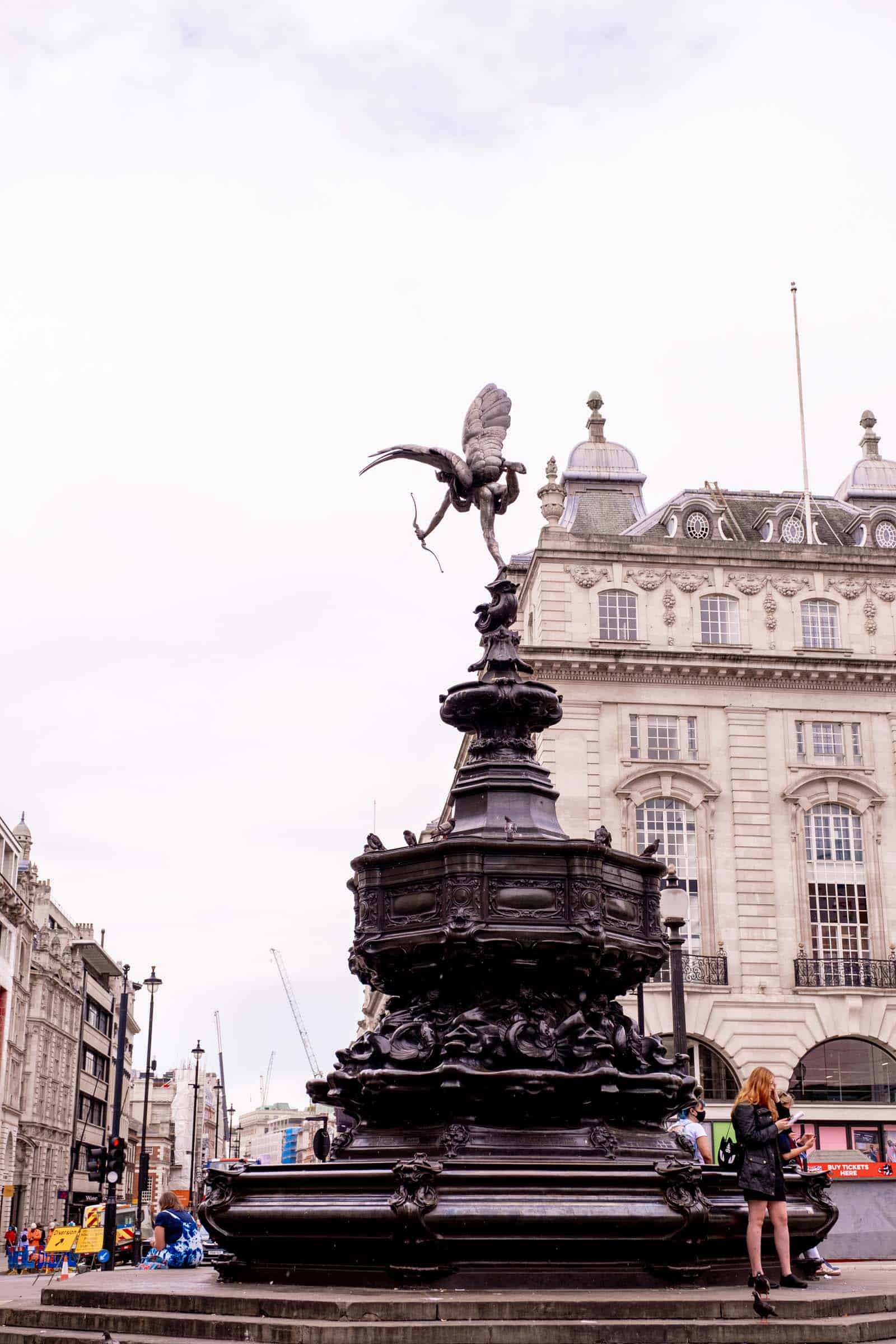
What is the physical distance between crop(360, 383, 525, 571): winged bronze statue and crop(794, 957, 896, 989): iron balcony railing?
33.1 metres

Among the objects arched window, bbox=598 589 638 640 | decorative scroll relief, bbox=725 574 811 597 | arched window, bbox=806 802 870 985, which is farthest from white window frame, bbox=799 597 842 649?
arched window, bbox=598 589 638 640

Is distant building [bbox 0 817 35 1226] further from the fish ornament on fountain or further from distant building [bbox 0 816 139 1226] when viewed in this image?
the fish ornament on fountain

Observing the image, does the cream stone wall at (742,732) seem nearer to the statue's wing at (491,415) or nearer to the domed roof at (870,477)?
the domed roof at (870,477)

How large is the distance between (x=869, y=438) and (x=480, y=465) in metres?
49.7

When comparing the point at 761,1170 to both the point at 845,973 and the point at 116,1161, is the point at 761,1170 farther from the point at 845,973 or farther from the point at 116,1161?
the point at 845,973

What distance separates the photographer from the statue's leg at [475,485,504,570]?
48.2 feet

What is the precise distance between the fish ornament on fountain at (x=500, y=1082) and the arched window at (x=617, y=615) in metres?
→ 33.4

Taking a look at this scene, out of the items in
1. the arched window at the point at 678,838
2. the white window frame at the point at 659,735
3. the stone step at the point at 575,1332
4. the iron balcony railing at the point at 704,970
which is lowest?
the stone step at the point at 575,1332

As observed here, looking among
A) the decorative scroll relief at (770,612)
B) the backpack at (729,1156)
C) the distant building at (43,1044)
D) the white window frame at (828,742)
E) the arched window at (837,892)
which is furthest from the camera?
the distant building at (43,1044)

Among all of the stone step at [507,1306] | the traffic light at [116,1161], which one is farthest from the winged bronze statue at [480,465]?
the traffic light at [116,1161]

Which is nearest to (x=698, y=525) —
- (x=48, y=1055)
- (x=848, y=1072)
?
(x=848, y=1072)

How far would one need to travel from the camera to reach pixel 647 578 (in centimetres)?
4834

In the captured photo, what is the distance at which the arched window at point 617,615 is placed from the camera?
156 feet

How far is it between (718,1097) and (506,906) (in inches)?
1346
